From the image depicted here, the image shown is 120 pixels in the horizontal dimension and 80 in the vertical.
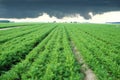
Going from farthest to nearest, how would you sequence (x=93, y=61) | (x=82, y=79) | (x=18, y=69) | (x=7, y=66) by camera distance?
(x=93, y=61) → (x=7, y=66) → (x=18, y=69) → (x=82, y=79)

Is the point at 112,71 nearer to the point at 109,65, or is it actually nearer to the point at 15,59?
the point at 109,65

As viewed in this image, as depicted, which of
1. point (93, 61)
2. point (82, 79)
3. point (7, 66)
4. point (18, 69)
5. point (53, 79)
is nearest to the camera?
point (53, 79)

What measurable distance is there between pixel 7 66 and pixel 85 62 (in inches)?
199

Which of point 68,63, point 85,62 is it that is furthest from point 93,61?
point 68,63

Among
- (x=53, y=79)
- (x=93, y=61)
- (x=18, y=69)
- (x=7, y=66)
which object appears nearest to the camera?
(x=53, y=79)

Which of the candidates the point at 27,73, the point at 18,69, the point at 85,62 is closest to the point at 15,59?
the point at 18,69

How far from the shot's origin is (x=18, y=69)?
440 inches

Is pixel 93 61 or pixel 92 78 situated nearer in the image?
pixel 92 78

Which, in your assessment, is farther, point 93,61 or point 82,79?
point 93,61

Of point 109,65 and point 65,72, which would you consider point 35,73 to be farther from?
point 109,65

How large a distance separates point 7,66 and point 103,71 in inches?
218

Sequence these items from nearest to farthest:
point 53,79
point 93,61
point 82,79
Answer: point 53,79 → point 82,79 → point 93,61

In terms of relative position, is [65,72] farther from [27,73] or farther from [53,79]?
[27,73]

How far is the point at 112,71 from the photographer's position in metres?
11.5
